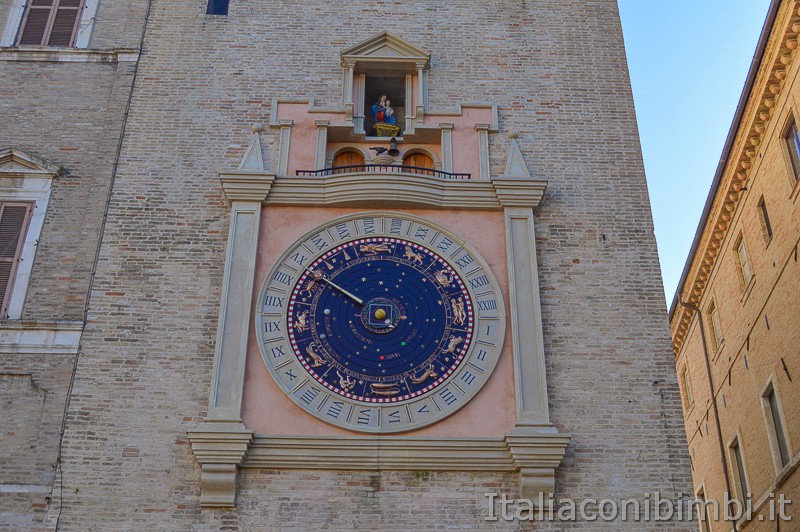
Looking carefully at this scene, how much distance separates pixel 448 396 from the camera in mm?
11812

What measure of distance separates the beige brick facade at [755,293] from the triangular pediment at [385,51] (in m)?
6.36

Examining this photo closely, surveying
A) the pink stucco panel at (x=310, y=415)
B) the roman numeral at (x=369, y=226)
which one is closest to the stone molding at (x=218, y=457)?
the pink stucco panel at (x=310, y=415)

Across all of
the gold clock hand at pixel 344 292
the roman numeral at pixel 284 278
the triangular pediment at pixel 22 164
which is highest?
the triangular pediment at pixel 22 164

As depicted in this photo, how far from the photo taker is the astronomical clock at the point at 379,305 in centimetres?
1135

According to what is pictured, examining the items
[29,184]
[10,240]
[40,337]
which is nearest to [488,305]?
[40,337]

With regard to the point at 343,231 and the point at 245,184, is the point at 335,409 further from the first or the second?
the point at 245,184

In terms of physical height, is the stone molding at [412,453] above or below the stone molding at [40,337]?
below

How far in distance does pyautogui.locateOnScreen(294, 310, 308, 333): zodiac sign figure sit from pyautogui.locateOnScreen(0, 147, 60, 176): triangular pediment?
13.9 feet

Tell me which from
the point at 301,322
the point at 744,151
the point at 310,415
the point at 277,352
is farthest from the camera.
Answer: the point at 744,151

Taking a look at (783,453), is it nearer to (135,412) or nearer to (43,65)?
(135,412)

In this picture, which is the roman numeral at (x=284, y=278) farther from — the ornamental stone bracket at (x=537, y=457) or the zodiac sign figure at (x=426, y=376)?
the ornamental stone bracket at (x=537, y=457)

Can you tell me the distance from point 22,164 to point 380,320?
558 centimetres

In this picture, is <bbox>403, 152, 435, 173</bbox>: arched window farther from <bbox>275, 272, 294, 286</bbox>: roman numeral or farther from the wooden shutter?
the wooden shutter

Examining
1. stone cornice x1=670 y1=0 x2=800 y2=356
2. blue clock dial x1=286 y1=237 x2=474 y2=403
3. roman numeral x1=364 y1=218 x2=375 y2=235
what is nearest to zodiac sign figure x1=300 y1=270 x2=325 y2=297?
blue clock dial x1=286 y1=237 x2=474 y2=403
